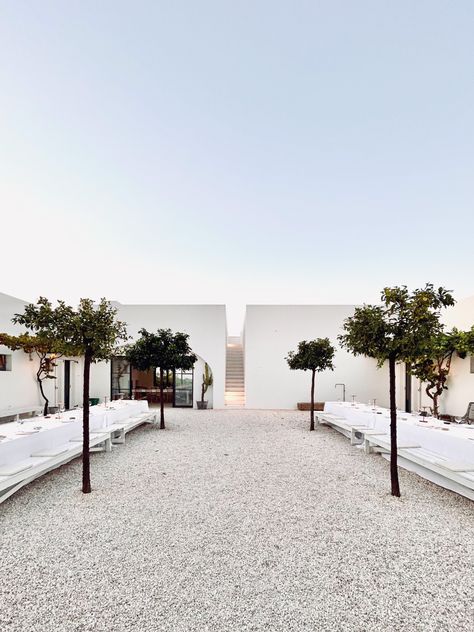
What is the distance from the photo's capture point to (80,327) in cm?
434

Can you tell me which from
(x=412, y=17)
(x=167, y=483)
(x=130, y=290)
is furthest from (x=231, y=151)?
(x=130, y=290)

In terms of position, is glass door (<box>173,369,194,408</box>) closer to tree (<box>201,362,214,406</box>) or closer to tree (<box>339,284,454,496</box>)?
tree (<box>201,362,214,406</box>)

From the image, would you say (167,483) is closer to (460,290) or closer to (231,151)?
(231,151)

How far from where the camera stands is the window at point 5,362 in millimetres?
10157

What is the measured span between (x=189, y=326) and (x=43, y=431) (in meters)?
9.02

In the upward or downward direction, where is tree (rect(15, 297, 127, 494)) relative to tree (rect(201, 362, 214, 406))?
upward

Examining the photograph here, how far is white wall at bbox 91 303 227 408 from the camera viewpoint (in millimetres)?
14086

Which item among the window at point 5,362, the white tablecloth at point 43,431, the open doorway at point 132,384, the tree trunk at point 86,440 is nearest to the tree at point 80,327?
the tree trunk at point 86,440

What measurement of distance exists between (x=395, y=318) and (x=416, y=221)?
227 inches

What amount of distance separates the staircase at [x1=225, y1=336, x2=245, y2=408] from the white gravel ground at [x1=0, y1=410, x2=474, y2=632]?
28.1ft

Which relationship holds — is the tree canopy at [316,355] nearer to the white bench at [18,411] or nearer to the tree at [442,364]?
the tree at [442,364]

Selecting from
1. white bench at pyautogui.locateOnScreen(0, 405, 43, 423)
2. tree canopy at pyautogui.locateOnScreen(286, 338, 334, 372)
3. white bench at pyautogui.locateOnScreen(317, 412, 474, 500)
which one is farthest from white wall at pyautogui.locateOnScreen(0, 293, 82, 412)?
white bench at pyautogui.locateOnScreen(317, 412, 474, 500)

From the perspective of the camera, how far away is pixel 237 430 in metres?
9.24

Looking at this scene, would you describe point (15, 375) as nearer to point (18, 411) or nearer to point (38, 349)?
point (38, 349)
